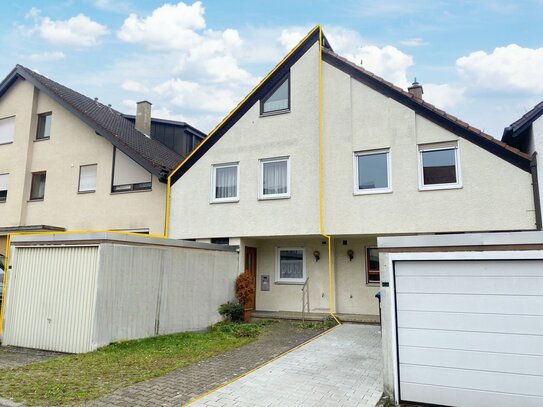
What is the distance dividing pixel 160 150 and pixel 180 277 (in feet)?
30.9

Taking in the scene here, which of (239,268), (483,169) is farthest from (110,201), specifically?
(483,169)

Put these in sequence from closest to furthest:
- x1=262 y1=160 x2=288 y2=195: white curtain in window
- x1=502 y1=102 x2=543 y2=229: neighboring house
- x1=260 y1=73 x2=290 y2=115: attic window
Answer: x1=502 y1=102 x2=543 y2=229: neighboring house
x1=262 y1=160 x2=288 y2=195: white curtain in window
x1=260 y1=73 x2=290 y2=115: attic window

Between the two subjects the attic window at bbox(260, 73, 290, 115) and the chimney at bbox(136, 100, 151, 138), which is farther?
the chimney at bbox(136, 100, 151, 138)

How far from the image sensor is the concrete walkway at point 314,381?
576cm

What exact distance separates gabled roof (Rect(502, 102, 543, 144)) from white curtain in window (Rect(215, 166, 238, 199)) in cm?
843

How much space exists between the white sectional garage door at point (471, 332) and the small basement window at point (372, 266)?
758 cm

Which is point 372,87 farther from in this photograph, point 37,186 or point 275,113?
point 37,186

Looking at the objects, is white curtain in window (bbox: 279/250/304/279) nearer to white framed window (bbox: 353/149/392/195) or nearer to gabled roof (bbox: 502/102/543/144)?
white framed window (bbox: 353/149/392/195)

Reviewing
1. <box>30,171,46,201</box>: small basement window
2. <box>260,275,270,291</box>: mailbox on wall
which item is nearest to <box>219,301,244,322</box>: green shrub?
<box>260,275,270,291</box>: mailbox on wall

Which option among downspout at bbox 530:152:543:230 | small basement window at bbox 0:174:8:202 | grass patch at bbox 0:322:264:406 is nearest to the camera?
grass patch at bbox 0:322:264:406

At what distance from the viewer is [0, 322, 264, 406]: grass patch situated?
5969 millimetres

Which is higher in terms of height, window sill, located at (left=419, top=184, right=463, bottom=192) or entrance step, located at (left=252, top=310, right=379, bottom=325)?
window sill, located at (left=419, top=184, right=463, bottom=192)

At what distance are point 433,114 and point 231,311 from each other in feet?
27.7

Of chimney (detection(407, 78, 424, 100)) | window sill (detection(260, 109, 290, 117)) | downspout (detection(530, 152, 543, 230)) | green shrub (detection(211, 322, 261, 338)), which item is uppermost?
A: chimney (detection(407, 78, 424, 100))
